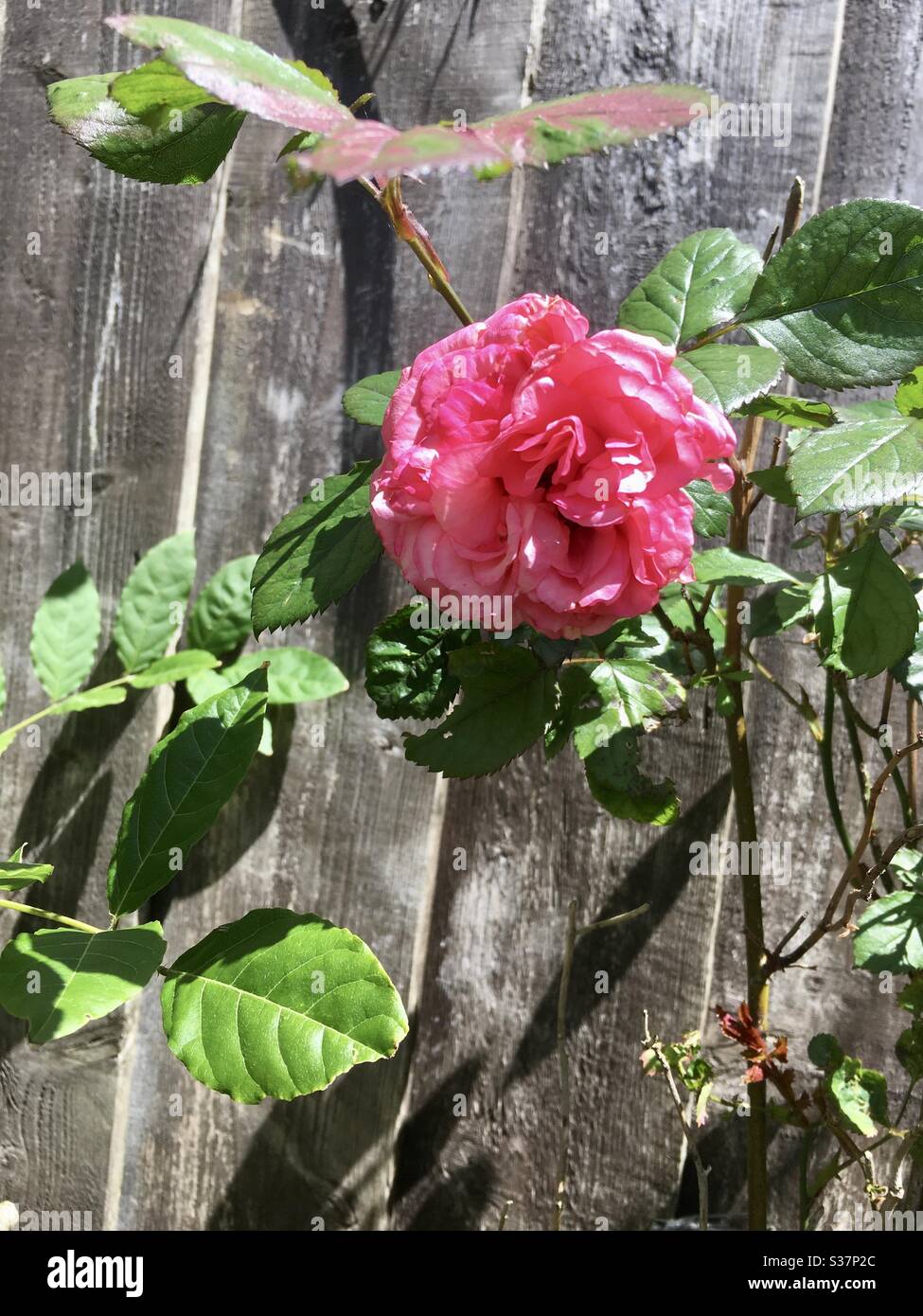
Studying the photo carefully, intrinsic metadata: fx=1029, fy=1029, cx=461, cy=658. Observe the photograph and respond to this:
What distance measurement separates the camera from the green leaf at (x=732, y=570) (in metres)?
0.70

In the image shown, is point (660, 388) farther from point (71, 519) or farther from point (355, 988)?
point (71, 519)

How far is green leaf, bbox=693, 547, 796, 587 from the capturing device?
0.70 metres

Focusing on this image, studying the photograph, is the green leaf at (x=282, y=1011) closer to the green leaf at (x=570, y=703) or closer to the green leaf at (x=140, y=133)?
the green leaf at (x=570, y=703)

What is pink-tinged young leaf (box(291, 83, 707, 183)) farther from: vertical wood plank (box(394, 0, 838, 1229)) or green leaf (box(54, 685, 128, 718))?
green leaf (box(54, 685, 128, 718))

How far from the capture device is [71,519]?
1187 mm

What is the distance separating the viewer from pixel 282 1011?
630mm

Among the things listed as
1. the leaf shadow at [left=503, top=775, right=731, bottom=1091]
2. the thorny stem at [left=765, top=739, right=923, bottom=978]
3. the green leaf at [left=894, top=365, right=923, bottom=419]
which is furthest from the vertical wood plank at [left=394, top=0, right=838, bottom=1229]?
the green leaf at [left=894, top=365, right=923, bottom=419]

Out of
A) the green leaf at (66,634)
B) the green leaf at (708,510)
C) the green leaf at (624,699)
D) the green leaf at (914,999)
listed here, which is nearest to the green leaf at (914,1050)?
the green leaf at (914,999)

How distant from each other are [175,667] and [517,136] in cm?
81

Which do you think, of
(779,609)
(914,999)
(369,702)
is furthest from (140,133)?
(914,999)

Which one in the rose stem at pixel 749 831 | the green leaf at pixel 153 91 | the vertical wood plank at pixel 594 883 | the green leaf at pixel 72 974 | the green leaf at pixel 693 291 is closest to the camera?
the green leaf at pixel 153 91

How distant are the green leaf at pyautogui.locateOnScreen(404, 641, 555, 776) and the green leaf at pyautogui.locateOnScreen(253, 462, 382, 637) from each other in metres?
0.10

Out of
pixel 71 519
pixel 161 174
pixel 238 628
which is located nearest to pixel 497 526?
pixel 161 174

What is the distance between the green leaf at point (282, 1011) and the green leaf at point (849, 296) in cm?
45
